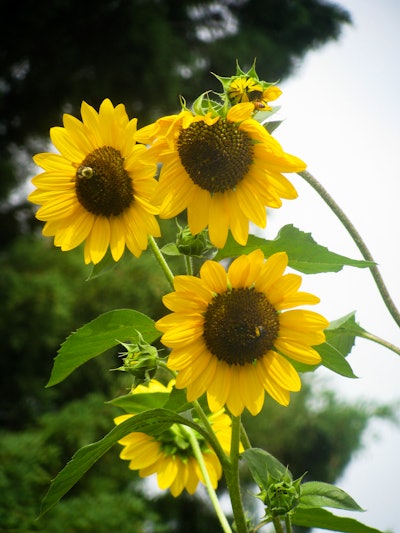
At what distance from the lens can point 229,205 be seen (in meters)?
0.35

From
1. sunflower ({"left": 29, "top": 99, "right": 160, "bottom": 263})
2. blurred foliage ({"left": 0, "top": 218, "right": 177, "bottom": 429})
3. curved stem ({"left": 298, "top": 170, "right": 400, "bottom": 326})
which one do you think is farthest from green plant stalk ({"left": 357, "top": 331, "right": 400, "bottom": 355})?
blurred foliage ({"left": 0, "top": 218, "right": 177, "bottom": 429})

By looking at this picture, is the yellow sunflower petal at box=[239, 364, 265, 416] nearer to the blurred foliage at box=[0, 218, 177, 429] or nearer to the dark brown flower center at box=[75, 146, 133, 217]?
the dark brown flower center at box=[75, 146, 133, 217]

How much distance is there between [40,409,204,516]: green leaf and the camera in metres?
0.33

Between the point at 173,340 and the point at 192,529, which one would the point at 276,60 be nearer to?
the point at 192,529

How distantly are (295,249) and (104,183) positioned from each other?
119 mm

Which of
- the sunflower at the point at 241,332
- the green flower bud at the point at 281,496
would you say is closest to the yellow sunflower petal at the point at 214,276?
the sunflower at the point at 241,332

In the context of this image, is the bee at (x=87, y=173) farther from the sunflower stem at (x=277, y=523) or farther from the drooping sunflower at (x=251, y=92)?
the sunflower stem at (x=277, y=523)

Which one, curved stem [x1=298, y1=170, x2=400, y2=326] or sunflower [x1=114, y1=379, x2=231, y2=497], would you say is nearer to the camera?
curved stem [x1=298, y1=170, x2=400, y2=326]

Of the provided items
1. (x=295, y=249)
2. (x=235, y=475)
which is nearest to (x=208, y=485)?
(x=235, y=475)

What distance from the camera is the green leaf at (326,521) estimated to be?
34 centimetres

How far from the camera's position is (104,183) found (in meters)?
0.38

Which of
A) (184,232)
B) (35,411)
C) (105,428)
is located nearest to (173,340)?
(184,232)

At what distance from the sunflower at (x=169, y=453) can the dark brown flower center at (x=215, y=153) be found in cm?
19

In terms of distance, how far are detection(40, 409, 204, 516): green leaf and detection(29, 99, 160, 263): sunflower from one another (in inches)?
3.7
